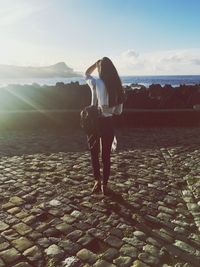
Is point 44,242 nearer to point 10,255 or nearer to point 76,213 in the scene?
point 10,255

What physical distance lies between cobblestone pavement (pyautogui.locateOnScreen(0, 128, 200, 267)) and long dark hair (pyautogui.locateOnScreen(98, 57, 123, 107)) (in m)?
1.63

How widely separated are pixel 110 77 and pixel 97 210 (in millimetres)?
2024

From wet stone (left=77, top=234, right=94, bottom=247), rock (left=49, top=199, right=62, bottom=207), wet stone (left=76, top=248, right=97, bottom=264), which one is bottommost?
wet stone (left=76, top=248, right=97, bottom=264)

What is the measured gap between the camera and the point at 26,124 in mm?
13539

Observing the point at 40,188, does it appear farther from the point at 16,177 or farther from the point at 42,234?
the point at 42,234

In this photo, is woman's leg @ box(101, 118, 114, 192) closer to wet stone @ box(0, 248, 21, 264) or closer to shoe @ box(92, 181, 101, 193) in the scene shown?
shoe @ box(92, 181, 101, 193)

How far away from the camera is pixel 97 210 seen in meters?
5.48

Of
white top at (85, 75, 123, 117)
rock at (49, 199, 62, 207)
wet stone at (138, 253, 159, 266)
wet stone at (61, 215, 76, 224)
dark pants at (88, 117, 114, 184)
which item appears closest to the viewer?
wet stone at (138, 253, 159, 266)

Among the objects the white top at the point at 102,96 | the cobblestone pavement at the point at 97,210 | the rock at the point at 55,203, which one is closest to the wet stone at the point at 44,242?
the cobblestone pavement at the point at 97,210

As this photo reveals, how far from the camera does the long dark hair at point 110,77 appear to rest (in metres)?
5.73

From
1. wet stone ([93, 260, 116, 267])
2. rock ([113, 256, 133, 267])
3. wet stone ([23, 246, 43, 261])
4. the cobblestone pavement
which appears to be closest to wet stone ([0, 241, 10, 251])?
the cobblestone pavement

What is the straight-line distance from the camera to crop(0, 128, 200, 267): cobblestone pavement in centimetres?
418

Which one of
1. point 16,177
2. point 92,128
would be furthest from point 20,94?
point 92,128

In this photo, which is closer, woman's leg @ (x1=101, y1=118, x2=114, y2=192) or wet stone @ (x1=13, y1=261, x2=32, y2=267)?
wet stone @ (x1=13, y1=261, x2=32, y2=267)
